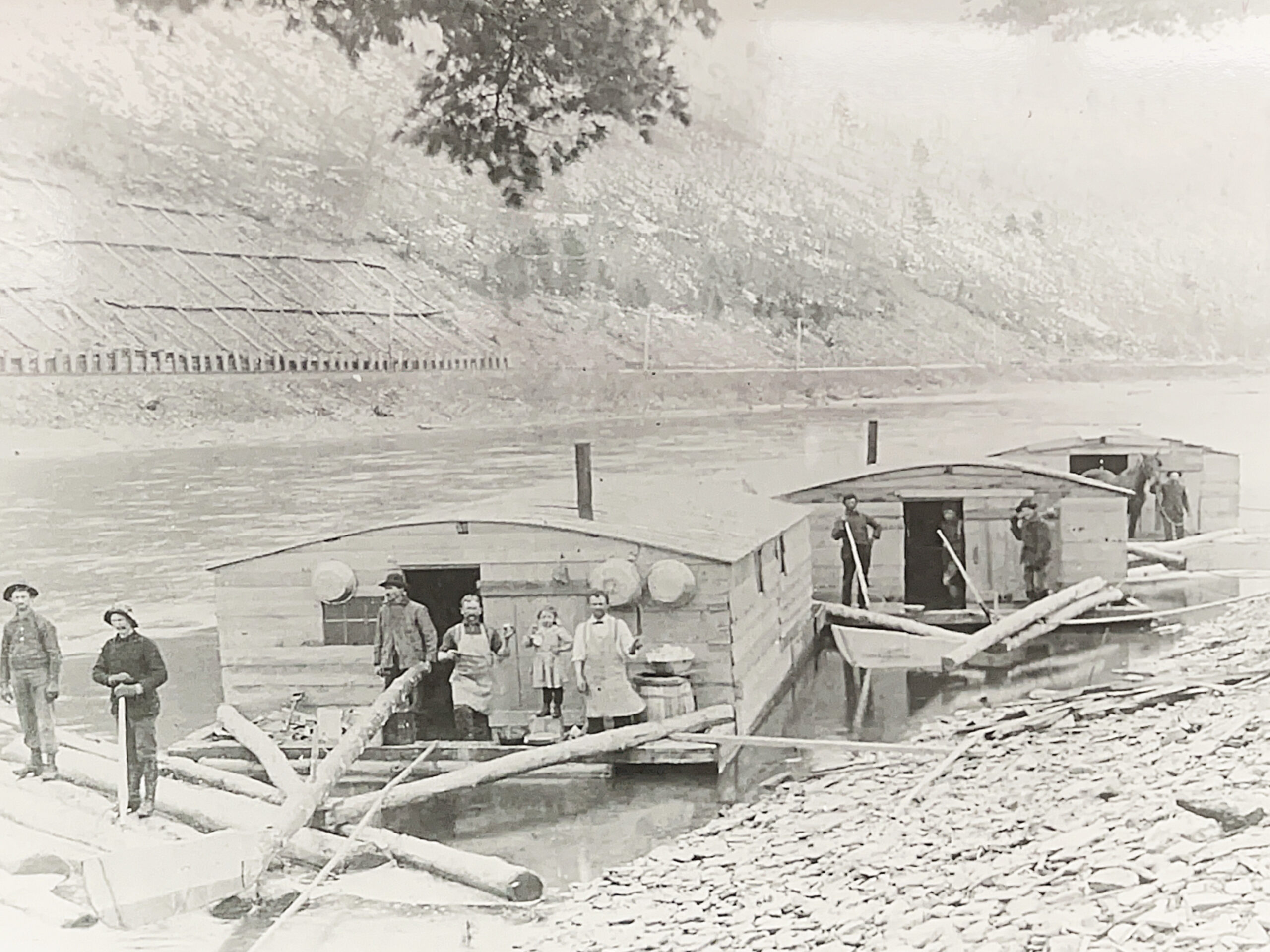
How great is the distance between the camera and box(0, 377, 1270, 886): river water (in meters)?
2.39

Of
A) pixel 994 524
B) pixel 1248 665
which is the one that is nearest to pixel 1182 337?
pixel 994 524

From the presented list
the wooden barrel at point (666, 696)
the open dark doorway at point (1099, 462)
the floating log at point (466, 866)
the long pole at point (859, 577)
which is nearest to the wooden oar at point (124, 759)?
the floating log at point (466, 866)

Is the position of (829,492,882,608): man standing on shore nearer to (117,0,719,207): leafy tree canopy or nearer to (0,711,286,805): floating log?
(117,0,719,207): leafy tree canopy

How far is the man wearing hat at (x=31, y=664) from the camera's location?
2.43 metres

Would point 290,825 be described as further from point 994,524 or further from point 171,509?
point 994,524

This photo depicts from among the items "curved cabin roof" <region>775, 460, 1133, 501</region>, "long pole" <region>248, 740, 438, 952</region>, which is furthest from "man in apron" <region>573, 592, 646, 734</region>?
"curved cabin roof" <region>775, 460, 1133, 501</region>

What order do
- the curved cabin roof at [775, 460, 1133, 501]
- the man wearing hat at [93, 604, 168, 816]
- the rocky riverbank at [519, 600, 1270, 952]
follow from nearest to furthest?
1. the rocky riverbank at [519, 600, 1270, 952]
2. the man wearing hat at [93, 604, 168, 816]
3. the curved cabin roof at [775, 460, 1133, 501]

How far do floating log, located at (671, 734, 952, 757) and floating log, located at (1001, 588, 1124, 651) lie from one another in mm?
284

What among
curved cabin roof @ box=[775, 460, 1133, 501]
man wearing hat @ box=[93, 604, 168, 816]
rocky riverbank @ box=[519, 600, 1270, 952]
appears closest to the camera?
rocky riverbank @ box=[519, 600, 1270, 952]

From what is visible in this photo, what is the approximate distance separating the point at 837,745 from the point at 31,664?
5.66ft

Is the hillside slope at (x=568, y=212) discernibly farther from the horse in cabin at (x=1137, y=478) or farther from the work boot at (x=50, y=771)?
the work boot at (x=50, y=771)

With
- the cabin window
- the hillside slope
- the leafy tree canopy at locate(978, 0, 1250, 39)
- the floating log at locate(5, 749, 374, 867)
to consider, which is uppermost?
the leafy tree canopy at locate(978, 0, 1250, 39)

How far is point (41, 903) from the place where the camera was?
2396 millimetres

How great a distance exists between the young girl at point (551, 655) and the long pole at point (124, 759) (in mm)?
862
